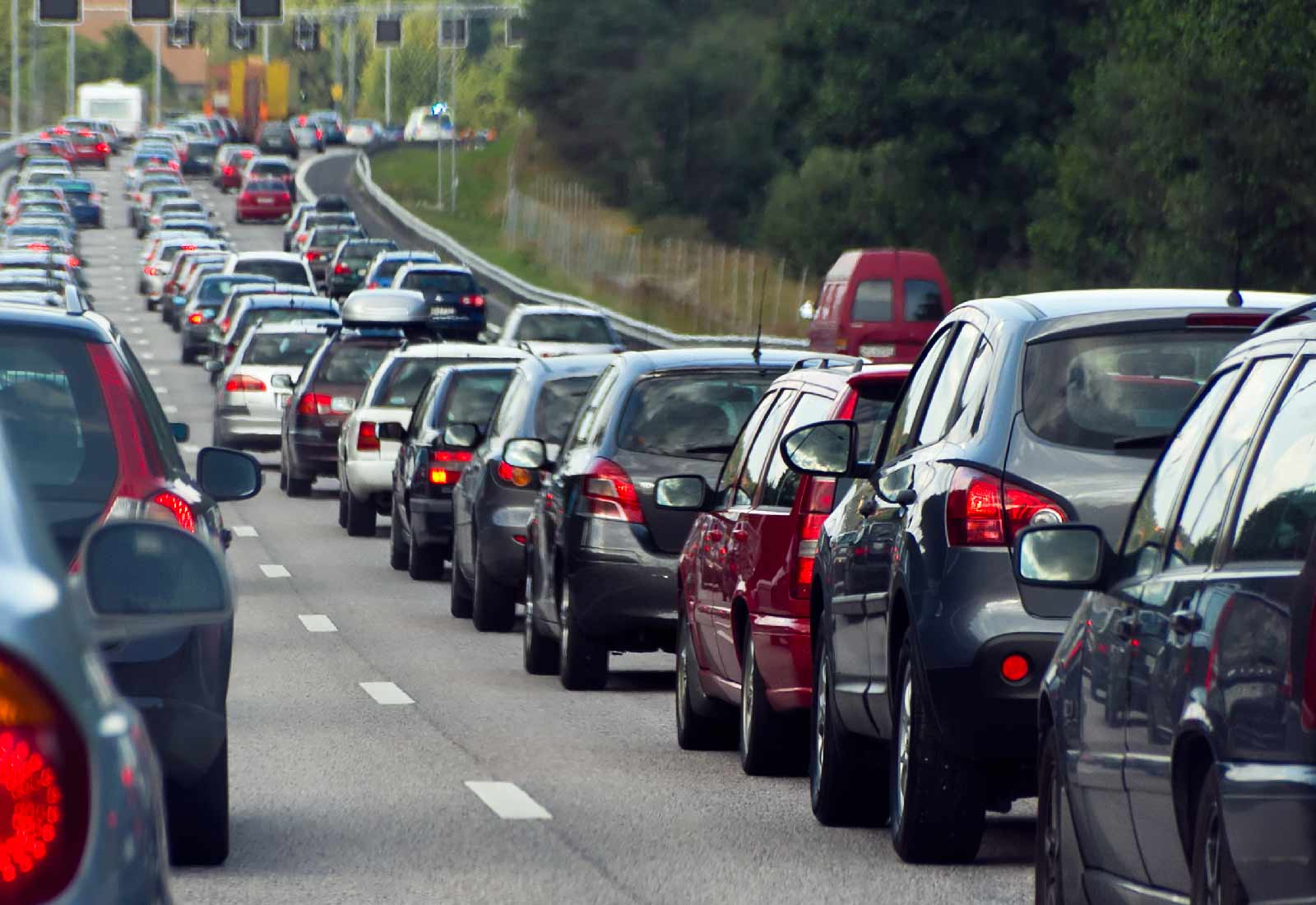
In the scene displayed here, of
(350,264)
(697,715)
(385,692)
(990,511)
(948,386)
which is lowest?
(350,264)

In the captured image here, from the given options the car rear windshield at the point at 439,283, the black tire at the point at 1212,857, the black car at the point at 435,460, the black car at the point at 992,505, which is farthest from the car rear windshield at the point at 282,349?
the black tire at the point at 1212,857

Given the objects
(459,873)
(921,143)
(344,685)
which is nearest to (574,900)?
(459,873)

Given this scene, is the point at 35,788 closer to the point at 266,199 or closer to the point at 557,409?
the point at 557,409

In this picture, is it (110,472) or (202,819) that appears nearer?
(110,472)

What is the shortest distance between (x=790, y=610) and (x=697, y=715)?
1509 millimetres

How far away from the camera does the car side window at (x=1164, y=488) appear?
6059 mm

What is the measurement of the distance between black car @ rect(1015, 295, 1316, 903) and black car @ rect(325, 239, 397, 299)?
62148 mm

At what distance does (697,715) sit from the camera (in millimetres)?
11906

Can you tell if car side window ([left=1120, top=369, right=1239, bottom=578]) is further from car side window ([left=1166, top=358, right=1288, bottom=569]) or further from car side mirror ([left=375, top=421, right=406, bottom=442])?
car side mirror ([left=375, top=421, right=406, bottom=442])

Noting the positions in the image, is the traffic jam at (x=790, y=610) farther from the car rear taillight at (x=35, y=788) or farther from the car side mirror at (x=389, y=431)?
the car side mirror at (x=389, y=431)

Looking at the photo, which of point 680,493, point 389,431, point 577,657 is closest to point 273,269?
point 389,431

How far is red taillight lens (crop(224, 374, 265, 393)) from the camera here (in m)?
33.9

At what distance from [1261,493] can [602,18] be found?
3890 inches

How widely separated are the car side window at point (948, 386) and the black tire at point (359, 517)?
1678cm
